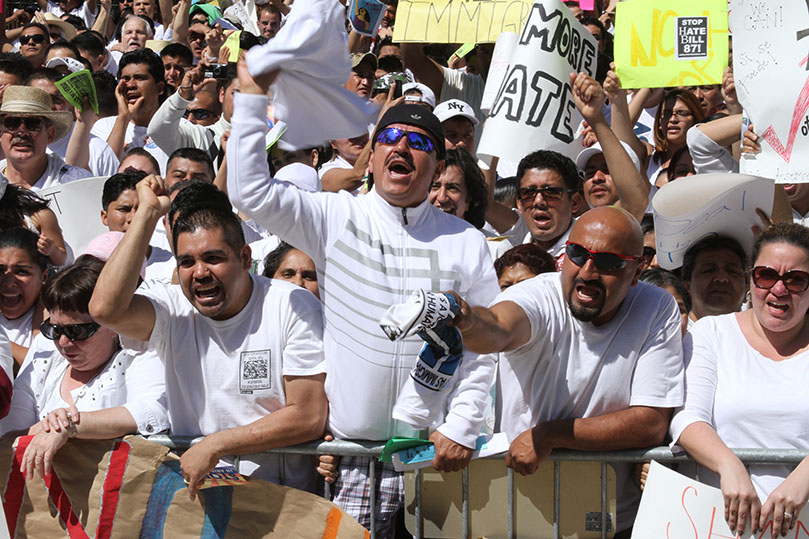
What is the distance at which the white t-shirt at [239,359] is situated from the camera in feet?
12.6

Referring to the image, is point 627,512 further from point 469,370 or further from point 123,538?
point 123,538

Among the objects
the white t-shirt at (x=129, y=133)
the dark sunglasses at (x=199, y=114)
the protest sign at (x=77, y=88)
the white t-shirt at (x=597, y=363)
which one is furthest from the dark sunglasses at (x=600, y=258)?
the dark sunglasses at (x=199, y=114)

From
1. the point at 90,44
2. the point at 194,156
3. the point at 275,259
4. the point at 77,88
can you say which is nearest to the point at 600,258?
the point at 275,259

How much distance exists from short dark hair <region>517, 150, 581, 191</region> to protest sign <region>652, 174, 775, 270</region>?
773 millimetres

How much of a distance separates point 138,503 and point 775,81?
340 cm

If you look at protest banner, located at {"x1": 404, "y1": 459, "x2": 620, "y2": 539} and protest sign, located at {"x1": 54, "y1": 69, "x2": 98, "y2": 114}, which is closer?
protest banner, located at {"x1": 404, "y1": 459, "x2": 620, "y2": 539}

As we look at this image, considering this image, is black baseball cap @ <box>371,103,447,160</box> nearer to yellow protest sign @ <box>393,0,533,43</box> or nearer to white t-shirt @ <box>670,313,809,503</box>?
white t-shirt @ <box>670,313,809,503</box>

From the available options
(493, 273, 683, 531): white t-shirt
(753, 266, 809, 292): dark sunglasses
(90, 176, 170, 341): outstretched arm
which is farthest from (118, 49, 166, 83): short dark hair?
(753, 266, 809, 292): dark sunglasses

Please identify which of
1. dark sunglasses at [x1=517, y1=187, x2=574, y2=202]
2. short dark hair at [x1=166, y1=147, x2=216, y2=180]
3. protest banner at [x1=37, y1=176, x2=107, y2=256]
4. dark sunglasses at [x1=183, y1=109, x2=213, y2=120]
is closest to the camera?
dark sunglasses at [x1=517, y1=187, x2=574, y2=202]

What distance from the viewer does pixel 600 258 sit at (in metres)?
3.66

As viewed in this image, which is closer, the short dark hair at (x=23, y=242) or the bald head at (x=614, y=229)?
the bald head at (x=614, y=229)

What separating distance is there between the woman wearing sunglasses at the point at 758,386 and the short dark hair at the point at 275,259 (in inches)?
80.0

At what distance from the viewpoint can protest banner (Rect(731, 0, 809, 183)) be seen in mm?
4754

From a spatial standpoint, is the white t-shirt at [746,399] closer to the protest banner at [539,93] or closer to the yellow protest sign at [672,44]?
the protest banner at [539,93]
